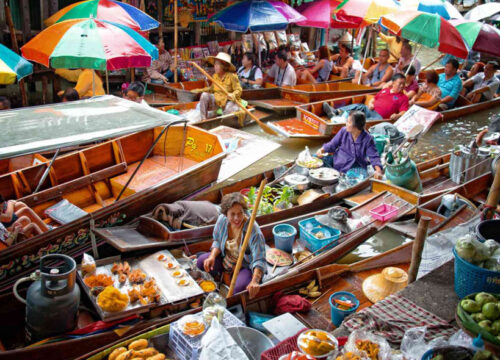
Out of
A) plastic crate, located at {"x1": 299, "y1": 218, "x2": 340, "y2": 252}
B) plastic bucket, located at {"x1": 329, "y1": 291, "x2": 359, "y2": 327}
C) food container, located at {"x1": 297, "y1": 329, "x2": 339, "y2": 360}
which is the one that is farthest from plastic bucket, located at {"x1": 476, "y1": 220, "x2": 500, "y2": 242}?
plastic crate, located at {"x1": 299, "y1": 218, "x2": 340, "y2": 252}

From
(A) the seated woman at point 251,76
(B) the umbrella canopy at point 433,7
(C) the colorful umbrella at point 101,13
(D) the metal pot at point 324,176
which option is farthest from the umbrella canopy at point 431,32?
(C) the colorful umbrella at point 101,13

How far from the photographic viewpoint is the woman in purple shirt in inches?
267

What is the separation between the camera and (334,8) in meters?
13.5

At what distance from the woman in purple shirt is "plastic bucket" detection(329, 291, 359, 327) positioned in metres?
2.77

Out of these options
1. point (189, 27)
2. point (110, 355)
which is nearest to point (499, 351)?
point (110, 355)

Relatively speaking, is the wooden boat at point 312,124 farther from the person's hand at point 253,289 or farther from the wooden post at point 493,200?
the person's hand at point 253,289

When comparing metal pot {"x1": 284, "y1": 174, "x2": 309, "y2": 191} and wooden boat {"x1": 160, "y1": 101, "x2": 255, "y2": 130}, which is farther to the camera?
wooden boat {"x1": 160, "y1": 101, "x2": 255, "y2": 130}

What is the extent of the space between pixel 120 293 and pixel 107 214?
4.83 ft

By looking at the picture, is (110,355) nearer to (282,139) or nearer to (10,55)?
(10,55)

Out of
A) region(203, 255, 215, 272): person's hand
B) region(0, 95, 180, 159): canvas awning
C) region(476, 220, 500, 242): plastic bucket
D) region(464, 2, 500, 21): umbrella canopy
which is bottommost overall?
region(203, 255, 215, 272): person's hand

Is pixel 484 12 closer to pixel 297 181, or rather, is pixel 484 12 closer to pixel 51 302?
pixel 297 181

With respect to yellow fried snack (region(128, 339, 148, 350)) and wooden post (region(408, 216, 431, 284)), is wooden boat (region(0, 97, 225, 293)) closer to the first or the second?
yellow fried snack (region(128, 339, 148, 350))

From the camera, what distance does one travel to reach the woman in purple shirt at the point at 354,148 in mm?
6770

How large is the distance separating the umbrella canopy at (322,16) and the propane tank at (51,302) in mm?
11055
